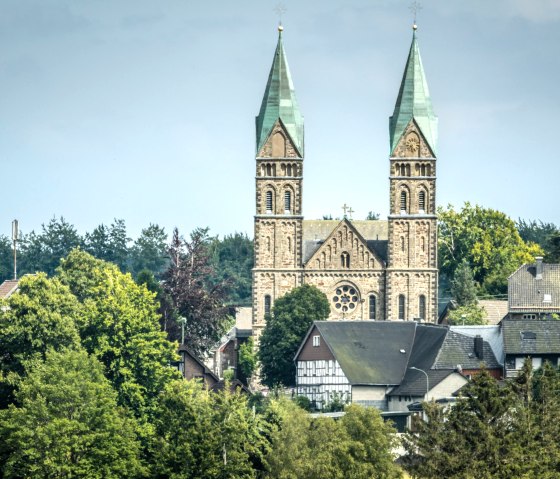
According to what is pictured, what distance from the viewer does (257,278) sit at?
149 m

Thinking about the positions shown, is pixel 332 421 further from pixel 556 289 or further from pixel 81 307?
pixel 556 289

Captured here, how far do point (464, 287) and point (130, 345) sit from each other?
54.4m

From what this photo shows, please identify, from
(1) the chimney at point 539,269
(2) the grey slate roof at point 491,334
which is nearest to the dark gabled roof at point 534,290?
(1) the chimney at point 539,269

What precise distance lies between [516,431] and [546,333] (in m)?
31.4

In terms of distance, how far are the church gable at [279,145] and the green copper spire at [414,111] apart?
707cm

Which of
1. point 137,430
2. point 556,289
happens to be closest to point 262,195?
point 556,289

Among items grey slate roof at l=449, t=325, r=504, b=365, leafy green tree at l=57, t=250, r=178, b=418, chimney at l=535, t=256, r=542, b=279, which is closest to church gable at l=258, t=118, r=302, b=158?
chimney at l=535, t=256, r=542, b=279

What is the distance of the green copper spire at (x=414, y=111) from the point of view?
486ft

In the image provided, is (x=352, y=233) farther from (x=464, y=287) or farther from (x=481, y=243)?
(x=481, y=243)

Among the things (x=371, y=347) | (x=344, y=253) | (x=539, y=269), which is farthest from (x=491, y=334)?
(x=344, y=253)

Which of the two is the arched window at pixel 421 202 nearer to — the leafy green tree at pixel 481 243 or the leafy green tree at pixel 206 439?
the leafy green tree at pixel 481 243

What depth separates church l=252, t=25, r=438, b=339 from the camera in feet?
487

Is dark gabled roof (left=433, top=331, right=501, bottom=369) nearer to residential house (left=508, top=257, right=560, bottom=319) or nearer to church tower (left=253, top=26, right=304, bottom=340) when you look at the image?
residential house (left=508, top=257, right=560, bottom=319)

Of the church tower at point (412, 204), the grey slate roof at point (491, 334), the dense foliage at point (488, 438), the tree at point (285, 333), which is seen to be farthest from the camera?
the church tower at point (412, 204)
